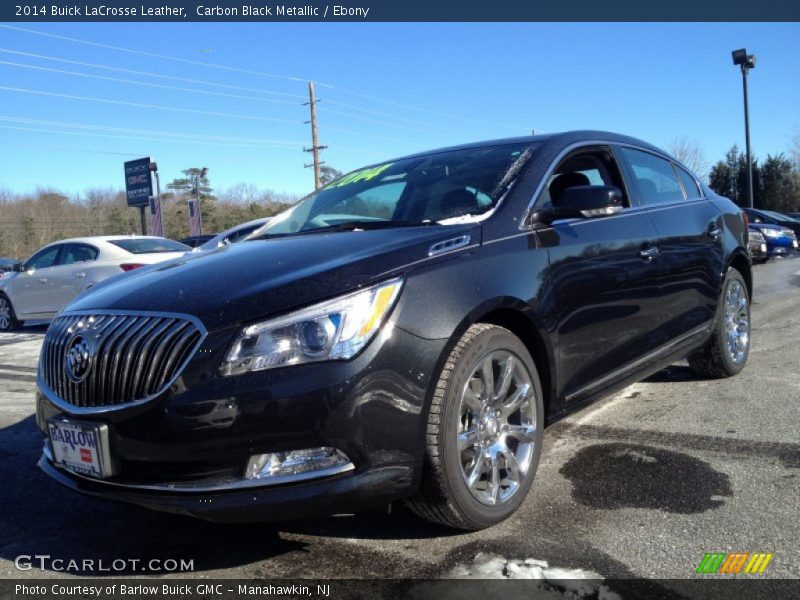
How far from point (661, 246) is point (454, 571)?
92.5 inches

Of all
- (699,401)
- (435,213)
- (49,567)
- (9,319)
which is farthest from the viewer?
(9,319)

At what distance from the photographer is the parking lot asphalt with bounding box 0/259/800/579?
2.49 metres

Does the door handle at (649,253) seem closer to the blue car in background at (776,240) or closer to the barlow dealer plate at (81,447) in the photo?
the barlow dealer plate at (81,447)

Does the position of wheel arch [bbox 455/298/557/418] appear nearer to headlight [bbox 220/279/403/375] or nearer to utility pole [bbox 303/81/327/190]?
headlight [bbox 220/279/403/375]

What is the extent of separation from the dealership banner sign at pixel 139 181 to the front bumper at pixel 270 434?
3373 centimetres

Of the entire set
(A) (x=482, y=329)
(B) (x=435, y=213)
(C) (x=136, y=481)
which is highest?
(B) (x=435, y=213)

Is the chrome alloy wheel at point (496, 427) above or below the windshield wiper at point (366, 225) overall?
below

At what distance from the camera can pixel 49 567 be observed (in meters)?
2.61

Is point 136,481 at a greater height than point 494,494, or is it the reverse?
point 136,481

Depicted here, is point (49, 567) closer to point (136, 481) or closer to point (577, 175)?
point (136, 481)

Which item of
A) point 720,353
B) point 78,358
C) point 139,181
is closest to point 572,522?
point 78,358

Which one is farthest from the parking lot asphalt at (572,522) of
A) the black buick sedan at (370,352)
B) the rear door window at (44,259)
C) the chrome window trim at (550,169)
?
the rear door window at (44,259)

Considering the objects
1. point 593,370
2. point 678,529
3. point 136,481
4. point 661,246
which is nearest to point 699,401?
point 661,246

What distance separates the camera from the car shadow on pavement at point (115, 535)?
2.65 meters
